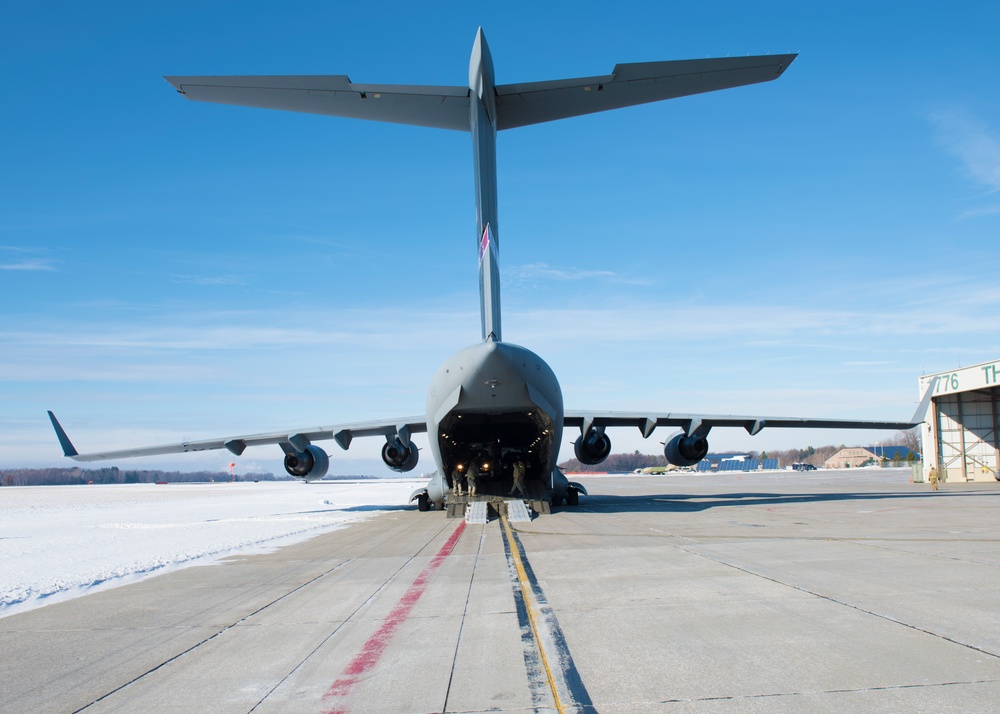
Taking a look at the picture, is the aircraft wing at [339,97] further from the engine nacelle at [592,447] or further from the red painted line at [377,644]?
the engine nacelle at [592,447]

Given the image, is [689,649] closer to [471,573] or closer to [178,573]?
[471,573]

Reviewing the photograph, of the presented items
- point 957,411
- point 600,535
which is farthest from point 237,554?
point 957,411

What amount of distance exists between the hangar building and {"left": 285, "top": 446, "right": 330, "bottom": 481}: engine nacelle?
104 ft

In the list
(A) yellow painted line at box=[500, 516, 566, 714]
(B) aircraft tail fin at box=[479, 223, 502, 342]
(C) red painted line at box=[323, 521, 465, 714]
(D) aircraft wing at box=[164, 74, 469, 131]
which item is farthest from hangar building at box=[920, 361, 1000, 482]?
(C) red painted line at box=[323, 521, 465, 714]

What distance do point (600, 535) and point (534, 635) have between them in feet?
26.0

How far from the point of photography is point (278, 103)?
13.2 m

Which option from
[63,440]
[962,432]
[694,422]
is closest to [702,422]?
[694,422]

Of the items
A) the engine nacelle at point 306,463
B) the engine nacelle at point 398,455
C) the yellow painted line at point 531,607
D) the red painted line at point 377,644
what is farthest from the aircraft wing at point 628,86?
the engine nacelle at point 306,463

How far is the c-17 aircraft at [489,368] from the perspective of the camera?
43.1 feet

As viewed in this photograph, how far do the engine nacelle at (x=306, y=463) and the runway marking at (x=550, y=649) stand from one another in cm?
1525

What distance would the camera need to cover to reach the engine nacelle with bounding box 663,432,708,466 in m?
22.6

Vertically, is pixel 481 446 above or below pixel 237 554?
above

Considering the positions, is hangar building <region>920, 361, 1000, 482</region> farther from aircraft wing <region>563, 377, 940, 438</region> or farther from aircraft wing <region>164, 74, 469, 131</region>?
aircraft wing <region>164, 74, 469, 131</region>

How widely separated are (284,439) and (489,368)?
1042 centimetres
